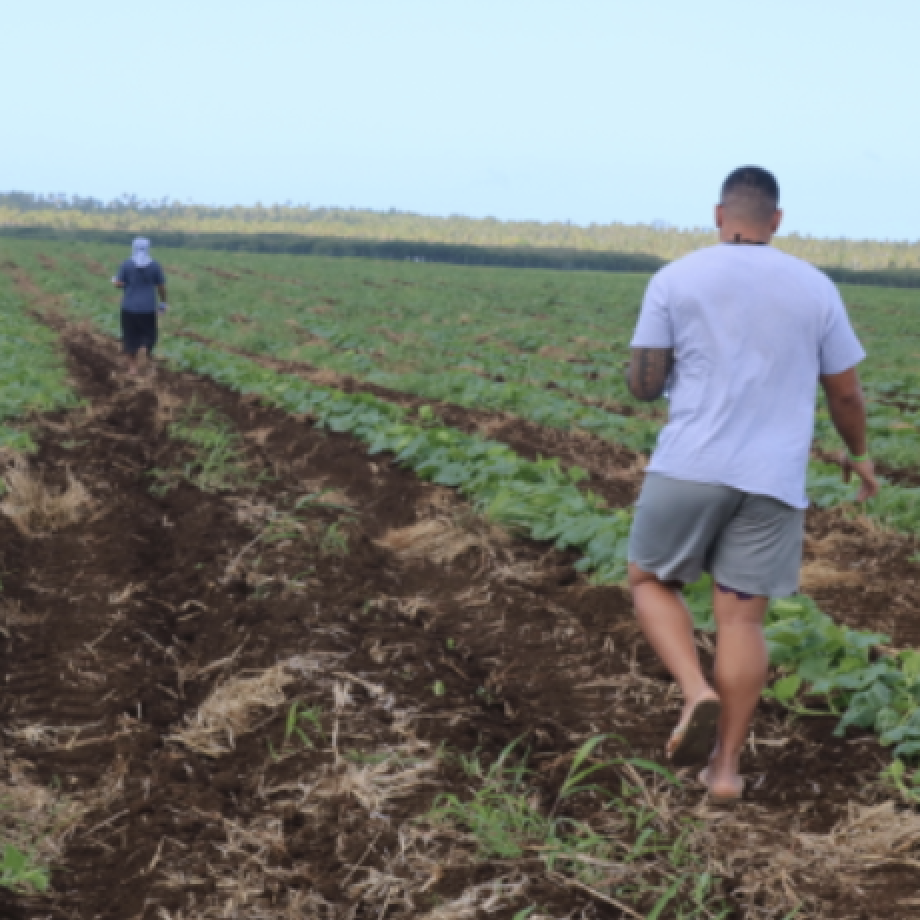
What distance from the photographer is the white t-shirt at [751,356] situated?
10.3 feet

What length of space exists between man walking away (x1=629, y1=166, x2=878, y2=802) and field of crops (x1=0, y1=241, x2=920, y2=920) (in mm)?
415

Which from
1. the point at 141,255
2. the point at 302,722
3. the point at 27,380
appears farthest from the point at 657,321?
the point at 141,255

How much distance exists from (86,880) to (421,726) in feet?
4.29

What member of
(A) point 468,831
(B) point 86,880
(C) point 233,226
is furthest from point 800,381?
(C) point 233,226

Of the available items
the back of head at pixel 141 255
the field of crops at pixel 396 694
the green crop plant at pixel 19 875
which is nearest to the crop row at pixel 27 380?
the field of crops at pixel 396 694

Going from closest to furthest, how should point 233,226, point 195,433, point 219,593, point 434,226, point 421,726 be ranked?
point 421,726 → point 219,593 → point 195,433 → point 233,226 → point 434,226

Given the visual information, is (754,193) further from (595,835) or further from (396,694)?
(396,694)

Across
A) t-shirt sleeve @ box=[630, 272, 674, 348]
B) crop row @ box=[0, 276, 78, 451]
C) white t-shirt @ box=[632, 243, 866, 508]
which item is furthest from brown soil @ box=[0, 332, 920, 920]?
crop row @ box=[0, 276, 78, 451]

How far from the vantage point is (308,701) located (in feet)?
13.4

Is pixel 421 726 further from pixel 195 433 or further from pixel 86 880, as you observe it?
pixel 195 433

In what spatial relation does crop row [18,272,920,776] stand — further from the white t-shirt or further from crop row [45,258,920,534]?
crop row [45,258,920,534]

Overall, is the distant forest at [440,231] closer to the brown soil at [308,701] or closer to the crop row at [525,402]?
the crop row at [525,402]

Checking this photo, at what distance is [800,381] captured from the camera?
10.4 feet

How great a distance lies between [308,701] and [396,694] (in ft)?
1.15
